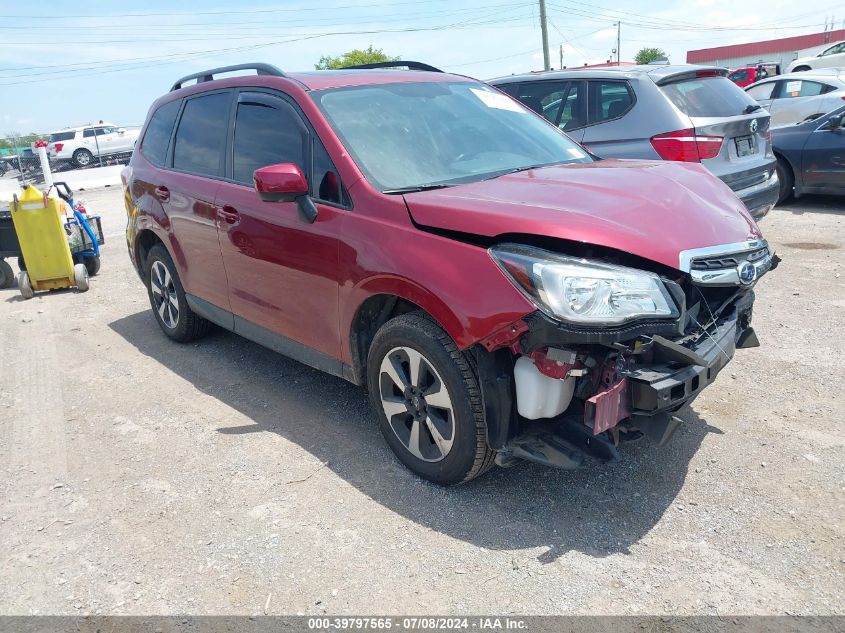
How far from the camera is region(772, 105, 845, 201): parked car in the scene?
866 centimetres

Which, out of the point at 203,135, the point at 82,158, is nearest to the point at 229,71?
the point at 203,135

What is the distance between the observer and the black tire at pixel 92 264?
336 inches

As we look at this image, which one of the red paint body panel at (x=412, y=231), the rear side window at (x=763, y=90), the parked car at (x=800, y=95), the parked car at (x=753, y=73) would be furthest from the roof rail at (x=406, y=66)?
the parked car at (x=753, y=73)

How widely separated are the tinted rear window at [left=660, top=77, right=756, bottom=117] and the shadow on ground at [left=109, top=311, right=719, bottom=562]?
135 inches

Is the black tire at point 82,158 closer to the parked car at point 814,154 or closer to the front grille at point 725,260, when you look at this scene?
the parked car at point 814,154

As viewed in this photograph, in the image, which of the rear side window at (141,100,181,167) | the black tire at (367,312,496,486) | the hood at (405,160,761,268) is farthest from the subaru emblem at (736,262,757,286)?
the rear side window at (141,100,181,167)

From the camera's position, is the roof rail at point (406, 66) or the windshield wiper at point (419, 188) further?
the roof rail at point (406, 66)

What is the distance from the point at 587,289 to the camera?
8.65 ft

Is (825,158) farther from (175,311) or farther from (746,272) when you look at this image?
(175,311)

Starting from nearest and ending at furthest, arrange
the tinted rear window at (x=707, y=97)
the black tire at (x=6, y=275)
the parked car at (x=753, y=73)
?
the tinted rear window at (x=707, y=97)
the black tire at (x=6, y=275)
the parked car at (x=753, y=73)

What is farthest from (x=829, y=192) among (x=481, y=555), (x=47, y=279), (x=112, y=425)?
(x=47, y=279)

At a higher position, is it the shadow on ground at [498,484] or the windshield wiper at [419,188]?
the windshield wiper at [419,188]

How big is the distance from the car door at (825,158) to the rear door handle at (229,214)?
25.5 feet

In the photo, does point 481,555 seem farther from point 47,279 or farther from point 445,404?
point 47,279
